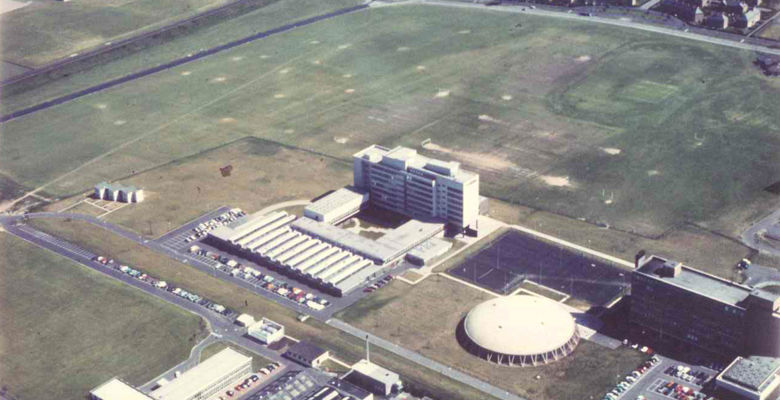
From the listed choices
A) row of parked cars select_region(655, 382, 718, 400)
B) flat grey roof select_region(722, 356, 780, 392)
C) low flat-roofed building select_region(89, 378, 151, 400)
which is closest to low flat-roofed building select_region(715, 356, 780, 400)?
flat grey roof select_region(722, 356, 780, 392)

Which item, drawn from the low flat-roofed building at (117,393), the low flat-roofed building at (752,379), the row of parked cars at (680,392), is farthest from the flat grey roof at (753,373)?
the low flat-roofed building at (117,393)

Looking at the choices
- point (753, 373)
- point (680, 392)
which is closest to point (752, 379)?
point (753, 373)

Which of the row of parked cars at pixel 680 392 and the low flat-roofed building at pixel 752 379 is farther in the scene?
the row of parked cars at pixel 680 392

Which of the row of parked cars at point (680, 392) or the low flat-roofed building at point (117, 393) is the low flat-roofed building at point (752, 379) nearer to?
the row of parked cars at point (680, 392)

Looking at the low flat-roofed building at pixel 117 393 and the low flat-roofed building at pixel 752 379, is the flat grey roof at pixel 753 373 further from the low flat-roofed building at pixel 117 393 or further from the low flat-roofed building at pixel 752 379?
the low flat-roofed building at pixel 117 393

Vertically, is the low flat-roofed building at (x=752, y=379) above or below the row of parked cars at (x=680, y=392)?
above

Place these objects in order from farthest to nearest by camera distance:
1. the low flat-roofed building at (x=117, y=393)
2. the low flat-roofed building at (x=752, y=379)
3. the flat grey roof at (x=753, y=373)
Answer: the low flat-roofed building at (x=117, y=393), the flat grey roof at (x=753, y=373), the low flat-roofed building at (x=752, y=379)

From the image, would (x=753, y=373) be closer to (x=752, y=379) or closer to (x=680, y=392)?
(x=752, y=379)

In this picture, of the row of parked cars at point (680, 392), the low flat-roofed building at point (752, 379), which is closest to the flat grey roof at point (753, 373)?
the low flat-roofed building at point (752, 379)

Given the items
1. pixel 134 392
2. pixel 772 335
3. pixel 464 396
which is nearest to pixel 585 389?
pixel 464 396

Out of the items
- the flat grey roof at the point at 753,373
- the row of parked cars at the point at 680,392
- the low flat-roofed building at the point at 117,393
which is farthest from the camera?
the low flat-roofed building at the point at 117,393

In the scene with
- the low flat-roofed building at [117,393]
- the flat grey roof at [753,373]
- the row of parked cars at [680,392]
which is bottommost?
the row of parked cars at [680,392]
